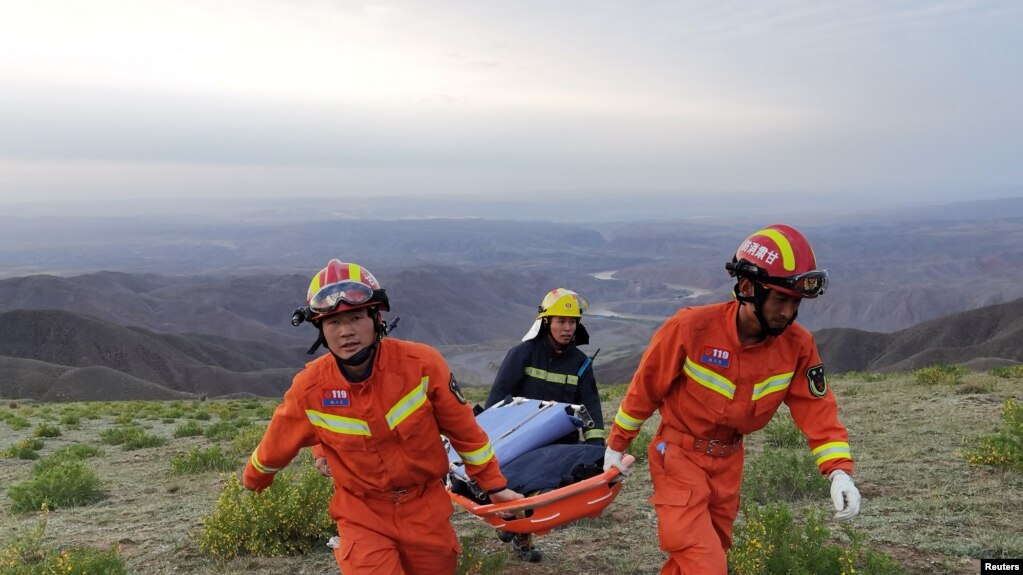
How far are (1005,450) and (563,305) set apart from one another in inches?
198

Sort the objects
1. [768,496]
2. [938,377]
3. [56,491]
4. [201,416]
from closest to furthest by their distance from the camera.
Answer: [768,496], [56,491], [938,377], [201,416]

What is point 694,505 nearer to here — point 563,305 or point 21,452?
point 563,305

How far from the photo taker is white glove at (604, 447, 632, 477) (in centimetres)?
477

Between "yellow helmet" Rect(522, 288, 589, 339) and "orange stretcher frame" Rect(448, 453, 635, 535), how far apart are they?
2.29m

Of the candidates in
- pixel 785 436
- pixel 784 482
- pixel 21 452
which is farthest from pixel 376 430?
pixel 21 452

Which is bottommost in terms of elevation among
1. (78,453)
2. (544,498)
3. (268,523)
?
(78,453)

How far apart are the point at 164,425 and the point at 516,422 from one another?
15.9 metres

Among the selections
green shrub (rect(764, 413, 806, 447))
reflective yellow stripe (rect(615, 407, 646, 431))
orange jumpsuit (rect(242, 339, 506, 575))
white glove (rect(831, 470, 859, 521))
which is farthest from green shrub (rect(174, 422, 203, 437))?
white glove (rect(831, 470, 859, 521))

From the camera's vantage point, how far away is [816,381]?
451 centimetres

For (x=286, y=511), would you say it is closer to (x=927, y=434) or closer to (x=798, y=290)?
(x=798, y=290)

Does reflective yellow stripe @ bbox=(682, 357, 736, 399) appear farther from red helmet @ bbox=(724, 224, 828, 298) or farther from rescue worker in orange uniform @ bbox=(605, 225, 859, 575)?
red helmet @ bbox=(724, 224, 828, 298)

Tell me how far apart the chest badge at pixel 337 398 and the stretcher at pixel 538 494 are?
1220 millimetres

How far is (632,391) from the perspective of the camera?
4707 millimetres

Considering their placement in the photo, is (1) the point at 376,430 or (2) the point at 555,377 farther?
(2) the point at 555,377
